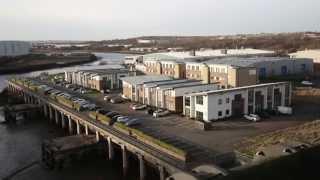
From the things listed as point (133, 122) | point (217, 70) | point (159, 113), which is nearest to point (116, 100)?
point (159, 113)

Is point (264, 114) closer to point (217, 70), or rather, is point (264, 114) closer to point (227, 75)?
point (227, 75)

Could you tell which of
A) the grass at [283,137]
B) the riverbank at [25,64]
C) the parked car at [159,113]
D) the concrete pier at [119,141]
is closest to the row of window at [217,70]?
the parked car at [159,113]

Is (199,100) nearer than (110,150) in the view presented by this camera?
No

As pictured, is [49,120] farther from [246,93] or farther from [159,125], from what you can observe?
[246,93]

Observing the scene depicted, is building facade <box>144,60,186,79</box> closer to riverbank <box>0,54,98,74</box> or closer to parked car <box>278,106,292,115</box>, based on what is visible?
parked car <box>278,106,292,115</box>

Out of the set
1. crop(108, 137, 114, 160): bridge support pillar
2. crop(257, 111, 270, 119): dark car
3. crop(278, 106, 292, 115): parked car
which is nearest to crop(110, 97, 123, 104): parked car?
crop(108, 137, 114, 160): bridge support pillar

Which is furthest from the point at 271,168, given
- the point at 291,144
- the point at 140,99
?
the point at 140,99

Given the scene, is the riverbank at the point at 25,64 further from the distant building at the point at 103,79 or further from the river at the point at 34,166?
the river at the point at 34,166
